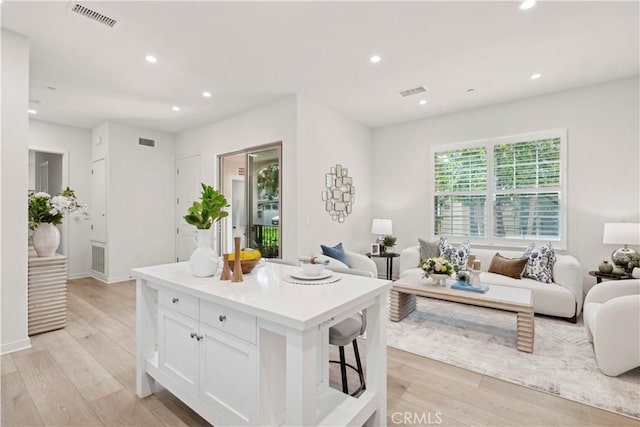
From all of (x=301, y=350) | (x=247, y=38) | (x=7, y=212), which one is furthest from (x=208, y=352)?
(x=247, y=38)

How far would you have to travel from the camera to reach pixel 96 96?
168 inches

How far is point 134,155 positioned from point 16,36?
10.1 feet

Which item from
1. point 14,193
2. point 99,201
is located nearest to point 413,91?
point 14,193

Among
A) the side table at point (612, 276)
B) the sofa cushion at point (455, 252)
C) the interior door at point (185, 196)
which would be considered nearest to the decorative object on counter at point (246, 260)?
the sofa cushion at point (455, 252)

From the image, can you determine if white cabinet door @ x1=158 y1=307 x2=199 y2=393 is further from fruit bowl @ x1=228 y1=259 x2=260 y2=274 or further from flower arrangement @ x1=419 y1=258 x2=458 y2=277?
flower arrangement @ x1=419 y1=258 x2=458 y2=277

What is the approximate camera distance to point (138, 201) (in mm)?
5801

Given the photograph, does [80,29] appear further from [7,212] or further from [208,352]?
[208,352]

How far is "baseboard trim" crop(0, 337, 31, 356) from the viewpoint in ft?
8.70

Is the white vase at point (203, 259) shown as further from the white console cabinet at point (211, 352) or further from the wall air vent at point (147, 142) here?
the wall air vent at point (147, 142)

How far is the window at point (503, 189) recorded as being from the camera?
4.25 metres

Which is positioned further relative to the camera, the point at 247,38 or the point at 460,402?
the point at 247,38

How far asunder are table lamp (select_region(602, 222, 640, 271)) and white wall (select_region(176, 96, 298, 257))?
373cm

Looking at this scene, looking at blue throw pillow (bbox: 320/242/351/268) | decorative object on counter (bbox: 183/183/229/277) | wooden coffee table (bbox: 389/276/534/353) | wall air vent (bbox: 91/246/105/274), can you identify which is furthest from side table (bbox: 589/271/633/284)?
wall air vent (bbox: 91/246/105/274)

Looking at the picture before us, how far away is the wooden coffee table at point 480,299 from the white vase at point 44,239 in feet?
12.5
